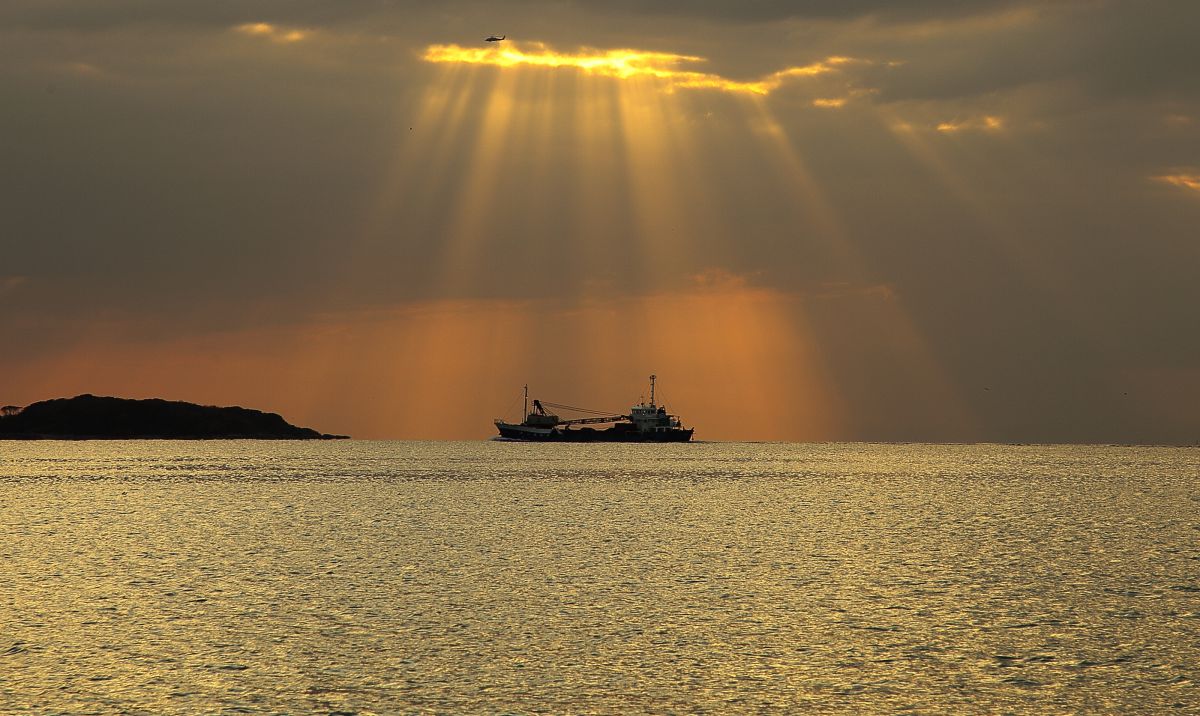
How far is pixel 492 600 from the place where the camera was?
4200cm

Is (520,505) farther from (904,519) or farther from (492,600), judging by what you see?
(492,600)

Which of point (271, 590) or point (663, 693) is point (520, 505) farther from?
point (663, 693)

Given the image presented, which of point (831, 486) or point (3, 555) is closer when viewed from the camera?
point (3, 555)

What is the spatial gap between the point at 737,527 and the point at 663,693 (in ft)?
168

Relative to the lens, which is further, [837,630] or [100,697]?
[837,630]

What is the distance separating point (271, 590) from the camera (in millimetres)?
44625

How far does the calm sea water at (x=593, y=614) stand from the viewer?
27.1 m

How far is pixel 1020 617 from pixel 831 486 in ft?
372

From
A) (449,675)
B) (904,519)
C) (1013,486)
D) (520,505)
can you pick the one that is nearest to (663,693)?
(449,675)

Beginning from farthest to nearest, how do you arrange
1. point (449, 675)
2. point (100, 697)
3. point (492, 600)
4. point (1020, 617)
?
point (492, 600)
point (1020, 617)
point (449, 675)
point (100, 697)

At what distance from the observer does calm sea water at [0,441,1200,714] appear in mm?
27094

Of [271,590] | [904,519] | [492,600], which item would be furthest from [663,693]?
[904,519]

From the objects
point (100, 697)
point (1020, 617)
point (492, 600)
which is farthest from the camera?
point (492, 600)

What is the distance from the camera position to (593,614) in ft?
127
